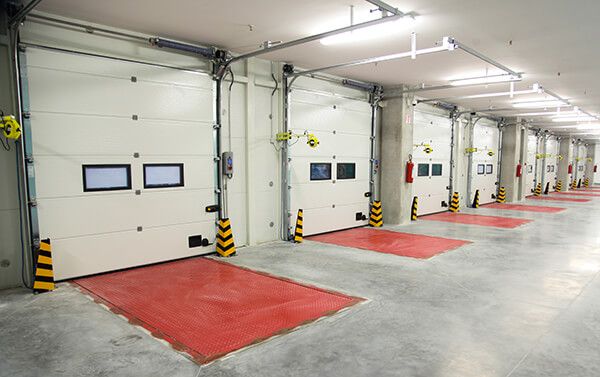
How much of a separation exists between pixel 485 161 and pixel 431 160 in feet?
17.3

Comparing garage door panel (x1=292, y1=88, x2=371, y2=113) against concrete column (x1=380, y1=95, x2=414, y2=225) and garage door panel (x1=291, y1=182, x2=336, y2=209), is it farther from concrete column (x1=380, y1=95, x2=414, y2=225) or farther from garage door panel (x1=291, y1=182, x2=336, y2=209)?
garage door panel (x1=291, y1=182, x2=336, y2=209)

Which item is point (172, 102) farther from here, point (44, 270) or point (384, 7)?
point (384, 7)

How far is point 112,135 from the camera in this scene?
630 cm

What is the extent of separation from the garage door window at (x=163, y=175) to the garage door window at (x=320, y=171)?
11.2 feet

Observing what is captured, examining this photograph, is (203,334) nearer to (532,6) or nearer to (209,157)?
(209,157)

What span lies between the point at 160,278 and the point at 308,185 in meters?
4.31

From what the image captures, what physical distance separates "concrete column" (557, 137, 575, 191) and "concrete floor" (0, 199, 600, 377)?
77.4 feet

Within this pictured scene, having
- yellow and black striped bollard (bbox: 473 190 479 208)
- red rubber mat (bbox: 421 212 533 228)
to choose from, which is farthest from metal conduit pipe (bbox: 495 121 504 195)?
red rubber mat (bbox: 421 212 533 228)

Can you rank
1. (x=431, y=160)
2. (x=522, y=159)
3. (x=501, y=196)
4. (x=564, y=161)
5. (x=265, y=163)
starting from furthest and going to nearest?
(x=564, y=161), (x=522, y=159), (x=501, y=196), (x=431, y=160), (x=265, y=163)

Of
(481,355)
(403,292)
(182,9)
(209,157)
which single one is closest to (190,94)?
(209,157)

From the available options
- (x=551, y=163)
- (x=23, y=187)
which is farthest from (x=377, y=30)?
(x=551, y=163)

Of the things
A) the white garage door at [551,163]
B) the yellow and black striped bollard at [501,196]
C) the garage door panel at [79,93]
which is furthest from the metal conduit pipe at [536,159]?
the garage door panel at [79,93]

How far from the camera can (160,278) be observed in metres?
6.16

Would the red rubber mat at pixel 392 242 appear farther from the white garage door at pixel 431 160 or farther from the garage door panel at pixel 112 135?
the garage door panel at pixel 112 135
